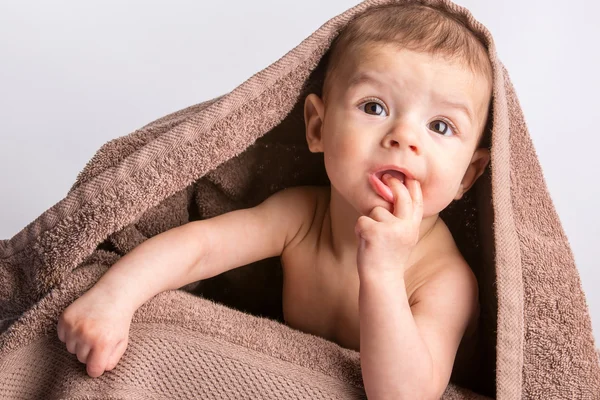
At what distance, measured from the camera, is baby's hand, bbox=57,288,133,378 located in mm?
986

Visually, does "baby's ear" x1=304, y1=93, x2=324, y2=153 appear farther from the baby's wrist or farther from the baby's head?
the baby's wrist

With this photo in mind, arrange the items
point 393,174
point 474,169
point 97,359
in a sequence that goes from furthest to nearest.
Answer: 1. point 474,169
2. point 393,174
3. point 97,359

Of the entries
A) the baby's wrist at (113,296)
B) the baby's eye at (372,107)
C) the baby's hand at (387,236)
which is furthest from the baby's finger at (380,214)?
the baby's wrist at (113,296)

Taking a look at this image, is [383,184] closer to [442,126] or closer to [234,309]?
[442,126]

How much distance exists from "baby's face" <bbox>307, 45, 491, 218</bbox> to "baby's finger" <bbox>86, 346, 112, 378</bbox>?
346mm

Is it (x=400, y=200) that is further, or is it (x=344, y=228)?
(x=344, y=228)

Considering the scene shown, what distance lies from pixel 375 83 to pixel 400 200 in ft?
0.53

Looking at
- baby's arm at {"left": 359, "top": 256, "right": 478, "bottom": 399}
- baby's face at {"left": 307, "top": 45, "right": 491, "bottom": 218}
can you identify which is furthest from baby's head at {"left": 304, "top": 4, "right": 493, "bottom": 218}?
baby's arm at {"left": 359, "top": 256, "right": 478, "bottom": 399}

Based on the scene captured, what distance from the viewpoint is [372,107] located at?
1113mm

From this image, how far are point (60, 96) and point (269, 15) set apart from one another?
471 mm

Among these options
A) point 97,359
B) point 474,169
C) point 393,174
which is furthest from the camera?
point 474,169

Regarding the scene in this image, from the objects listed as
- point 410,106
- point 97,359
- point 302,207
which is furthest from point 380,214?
point 97,359

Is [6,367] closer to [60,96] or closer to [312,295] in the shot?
[312,295]

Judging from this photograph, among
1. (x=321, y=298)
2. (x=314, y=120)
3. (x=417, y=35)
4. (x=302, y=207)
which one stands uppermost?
(x=417, y=35)
